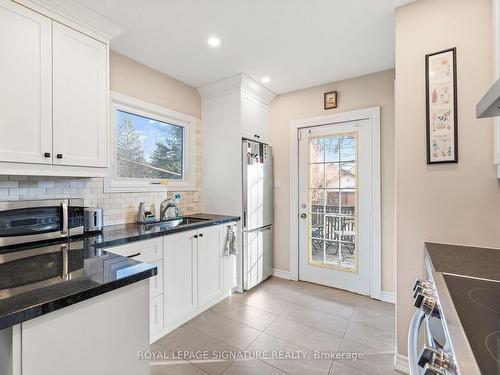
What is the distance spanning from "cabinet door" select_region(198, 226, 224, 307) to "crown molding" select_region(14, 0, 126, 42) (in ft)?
5.94

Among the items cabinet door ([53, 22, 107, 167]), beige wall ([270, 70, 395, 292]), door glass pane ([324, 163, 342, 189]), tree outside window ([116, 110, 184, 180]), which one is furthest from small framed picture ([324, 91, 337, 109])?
cabinet door ([53, 22, 107, 167])

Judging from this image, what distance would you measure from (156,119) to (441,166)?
265 cm

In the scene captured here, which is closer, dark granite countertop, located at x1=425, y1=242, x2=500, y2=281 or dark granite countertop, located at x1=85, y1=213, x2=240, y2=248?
dark granite countertop, located at x1=425, y1=242, x2=500, y2=281

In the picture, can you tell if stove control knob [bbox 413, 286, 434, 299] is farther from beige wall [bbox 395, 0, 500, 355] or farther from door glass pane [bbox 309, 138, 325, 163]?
door glass pane [bbox 309, 138, 325, 163]

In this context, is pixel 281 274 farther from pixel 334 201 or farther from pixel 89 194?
pixel 89 194

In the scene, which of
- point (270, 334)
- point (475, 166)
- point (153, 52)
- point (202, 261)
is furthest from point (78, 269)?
point (475, 166)

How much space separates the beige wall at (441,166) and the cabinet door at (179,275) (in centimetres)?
169

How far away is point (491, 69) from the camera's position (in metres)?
1.45

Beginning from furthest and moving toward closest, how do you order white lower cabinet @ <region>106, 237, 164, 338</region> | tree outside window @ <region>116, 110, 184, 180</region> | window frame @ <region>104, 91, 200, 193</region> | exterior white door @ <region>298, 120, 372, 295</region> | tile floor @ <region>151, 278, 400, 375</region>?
exterior white door @ <region>298, 120, 372, 295</region> → tree outside window @ <region>116, 110, 184, 180</region> → window frame @ <region>104, 91, 200, 193</region> → white lower cabinet @ <region>106, 237, 164, 338</region> → tile floor @ <region>151, 278, 400, 375</region>

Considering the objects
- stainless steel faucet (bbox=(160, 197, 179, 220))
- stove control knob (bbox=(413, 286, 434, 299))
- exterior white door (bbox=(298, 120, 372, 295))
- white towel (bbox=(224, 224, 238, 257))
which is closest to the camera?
stove control knob (bbox=(413, 286, 434, 299))

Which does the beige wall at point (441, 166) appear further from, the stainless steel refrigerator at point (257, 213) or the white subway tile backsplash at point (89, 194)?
the white subway tile backsplash at point (89, 194)

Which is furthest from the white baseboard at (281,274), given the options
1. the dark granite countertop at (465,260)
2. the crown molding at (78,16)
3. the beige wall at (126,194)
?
the crown molding at (78,16)

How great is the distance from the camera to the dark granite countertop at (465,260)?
1.10 meters

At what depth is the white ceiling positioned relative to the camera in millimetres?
1790
